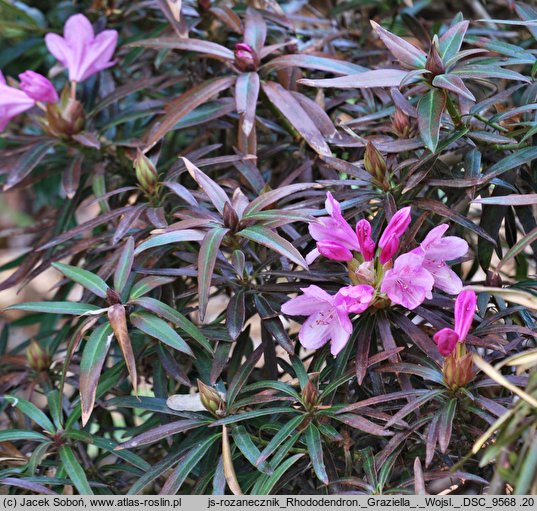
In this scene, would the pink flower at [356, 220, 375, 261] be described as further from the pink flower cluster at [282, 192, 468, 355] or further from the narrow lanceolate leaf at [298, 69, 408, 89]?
the narrow lanceolate leaf at [298, 69, 408, 89]

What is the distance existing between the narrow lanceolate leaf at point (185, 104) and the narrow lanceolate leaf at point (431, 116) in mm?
330

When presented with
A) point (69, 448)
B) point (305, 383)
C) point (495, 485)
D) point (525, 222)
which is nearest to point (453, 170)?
point (525, 222)

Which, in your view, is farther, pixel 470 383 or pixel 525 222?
pixel 525 222

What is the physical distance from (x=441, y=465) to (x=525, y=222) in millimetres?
325

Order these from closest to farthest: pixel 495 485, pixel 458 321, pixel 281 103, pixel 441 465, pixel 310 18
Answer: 1. pixel 495 485
2. pixel 458 321
3. pixel 441 465
4. pixel 281 103
5. pixel 310 18

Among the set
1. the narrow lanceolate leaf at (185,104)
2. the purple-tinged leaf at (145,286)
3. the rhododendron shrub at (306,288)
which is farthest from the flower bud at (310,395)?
the narrow lanceolate leaf at (185,104)

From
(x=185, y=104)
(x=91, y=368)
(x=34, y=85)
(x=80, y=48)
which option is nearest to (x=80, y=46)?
(x=80, y=48)

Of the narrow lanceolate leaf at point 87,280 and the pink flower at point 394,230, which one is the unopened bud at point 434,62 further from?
the narrow lanceolate leaf at point 87,280

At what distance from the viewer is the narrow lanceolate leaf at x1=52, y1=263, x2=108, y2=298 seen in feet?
2.89

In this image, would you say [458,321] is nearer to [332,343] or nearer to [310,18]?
[332,343]

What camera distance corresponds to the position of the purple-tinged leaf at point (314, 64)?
105cm

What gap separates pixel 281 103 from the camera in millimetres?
1039

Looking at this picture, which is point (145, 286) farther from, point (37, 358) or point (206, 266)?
→ point (37, 358)

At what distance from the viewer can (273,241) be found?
812 mm
